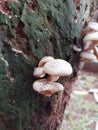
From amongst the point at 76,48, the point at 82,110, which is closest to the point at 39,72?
the point at 76,48

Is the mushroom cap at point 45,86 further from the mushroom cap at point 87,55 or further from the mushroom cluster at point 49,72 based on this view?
the mushroom cap at point 87,55

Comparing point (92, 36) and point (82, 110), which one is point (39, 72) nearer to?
point (92, 36)

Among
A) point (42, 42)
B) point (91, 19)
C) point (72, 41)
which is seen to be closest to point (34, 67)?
point (42, 42)

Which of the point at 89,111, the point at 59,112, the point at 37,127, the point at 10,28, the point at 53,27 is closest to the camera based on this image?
the point at 10,28

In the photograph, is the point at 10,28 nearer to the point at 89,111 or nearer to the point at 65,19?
the point at 65,19


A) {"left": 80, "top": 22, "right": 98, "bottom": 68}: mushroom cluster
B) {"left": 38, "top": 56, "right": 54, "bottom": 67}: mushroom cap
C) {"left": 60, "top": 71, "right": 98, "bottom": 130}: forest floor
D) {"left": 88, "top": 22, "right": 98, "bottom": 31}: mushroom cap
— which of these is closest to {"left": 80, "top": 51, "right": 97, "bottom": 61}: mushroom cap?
{"left": 80, "top": 22, "right": 98, "bottom": 68}: mushroom cluster

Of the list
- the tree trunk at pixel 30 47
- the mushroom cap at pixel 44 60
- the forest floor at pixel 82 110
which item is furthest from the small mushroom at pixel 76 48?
the forest floor at pixel 82 110

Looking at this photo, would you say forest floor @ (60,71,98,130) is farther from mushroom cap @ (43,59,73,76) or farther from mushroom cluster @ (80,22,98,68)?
mushroom cap @ (43,59,73,76)
